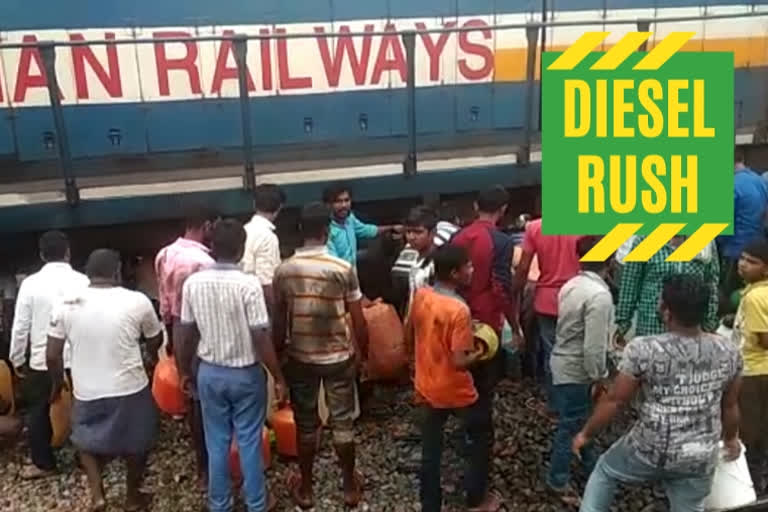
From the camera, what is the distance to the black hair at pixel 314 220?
144 inches

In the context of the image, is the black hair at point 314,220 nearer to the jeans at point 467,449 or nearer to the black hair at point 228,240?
the black hair at point 228,240

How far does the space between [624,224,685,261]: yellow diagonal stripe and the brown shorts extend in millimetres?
1428

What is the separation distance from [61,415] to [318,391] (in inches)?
60.9

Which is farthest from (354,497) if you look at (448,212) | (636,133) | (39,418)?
(636,133)

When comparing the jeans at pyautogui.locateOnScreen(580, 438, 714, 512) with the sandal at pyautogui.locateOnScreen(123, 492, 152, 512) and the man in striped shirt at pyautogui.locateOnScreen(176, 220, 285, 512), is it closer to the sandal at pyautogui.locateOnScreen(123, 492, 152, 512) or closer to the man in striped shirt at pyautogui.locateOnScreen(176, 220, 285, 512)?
the man in striped shirt at pyautogui.locateOnScreen(176, 220, 285, 512)

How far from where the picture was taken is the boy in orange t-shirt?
134 inches

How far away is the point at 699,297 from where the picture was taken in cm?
274

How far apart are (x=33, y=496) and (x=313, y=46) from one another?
129 inches

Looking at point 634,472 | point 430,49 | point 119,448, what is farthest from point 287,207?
point 634,472

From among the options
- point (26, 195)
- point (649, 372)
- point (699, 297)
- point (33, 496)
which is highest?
point (26, 195)

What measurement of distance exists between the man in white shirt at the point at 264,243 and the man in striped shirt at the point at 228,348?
2.04 ft

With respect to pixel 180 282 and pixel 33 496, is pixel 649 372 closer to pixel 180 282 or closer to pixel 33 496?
pixel 180 282

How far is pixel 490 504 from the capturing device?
13.0ft

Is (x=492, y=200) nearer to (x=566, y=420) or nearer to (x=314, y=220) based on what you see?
(x=314, y=220)
